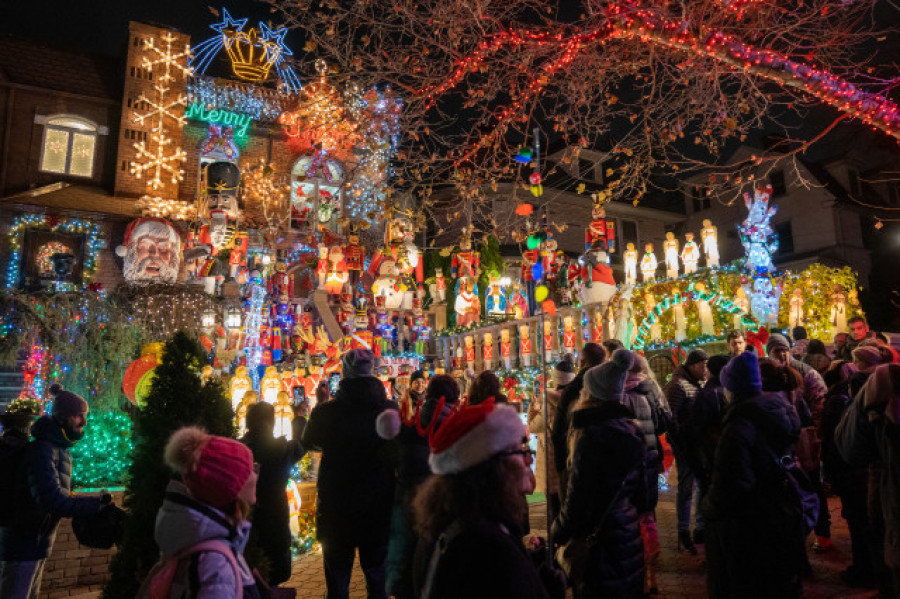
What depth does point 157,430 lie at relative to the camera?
3.21m

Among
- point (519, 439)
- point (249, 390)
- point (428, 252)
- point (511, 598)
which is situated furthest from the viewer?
point (428, 252)

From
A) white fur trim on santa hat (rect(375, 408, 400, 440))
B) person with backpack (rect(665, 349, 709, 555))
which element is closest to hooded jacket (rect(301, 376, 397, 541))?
white fur trim on santa hat (rect(375, 408, 400, 440))

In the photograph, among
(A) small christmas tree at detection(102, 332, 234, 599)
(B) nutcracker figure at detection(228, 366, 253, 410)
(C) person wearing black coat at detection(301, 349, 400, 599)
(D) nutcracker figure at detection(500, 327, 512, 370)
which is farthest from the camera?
(D) nutcracker figure at detection(500, 327, 512, 370)

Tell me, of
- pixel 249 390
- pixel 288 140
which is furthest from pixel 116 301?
pixel 288 140

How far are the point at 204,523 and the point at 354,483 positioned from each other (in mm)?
1994

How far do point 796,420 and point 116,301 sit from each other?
1447 cm

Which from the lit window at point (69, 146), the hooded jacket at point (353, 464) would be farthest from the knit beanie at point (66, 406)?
the lit window at point (69, 146)

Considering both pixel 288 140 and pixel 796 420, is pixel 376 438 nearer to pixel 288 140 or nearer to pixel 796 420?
pixel 796 420

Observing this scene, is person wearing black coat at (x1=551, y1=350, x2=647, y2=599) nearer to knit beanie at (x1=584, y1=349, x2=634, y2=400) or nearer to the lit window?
knit beanie at (x1=584, y1=349, x2=634, y2=400)

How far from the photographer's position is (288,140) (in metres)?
18.8

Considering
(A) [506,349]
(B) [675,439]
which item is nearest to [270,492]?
(B) [675,439]

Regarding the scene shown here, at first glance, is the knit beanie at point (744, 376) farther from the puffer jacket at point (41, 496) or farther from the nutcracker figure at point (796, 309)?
the nutcracker figure at point (796, 309)

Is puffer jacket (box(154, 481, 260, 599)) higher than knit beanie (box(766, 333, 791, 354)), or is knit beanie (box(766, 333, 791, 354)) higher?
knit beanie (box(766, 333, 791, 354))

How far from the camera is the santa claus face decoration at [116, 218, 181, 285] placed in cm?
1429
